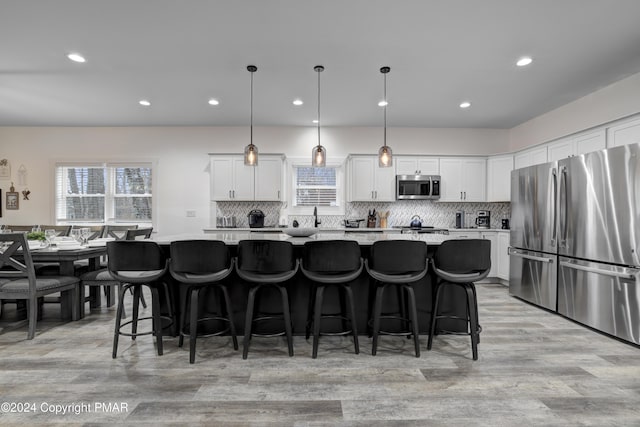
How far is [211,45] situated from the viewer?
3004mm

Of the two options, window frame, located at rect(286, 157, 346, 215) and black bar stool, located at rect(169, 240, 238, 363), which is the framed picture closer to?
window frame, located at rect(286, 157, 346, 215)

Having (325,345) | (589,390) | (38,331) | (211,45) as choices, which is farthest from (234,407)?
(211,45)

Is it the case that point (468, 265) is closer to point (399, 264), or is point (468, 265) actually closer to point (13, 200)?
point (399, 264)

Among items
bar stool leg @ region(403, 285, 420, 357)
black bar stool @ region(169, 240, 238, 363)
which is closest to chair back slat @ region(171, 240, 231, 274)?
black bar stool @ region(169, 240, 238, 363)

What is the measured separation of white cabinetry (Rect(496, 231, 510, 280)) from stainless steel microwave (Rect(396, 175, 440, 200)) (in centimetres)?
124

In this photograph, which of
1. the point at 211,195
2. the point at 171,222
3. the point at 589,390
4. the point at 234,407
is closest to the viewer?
the point at 234,407

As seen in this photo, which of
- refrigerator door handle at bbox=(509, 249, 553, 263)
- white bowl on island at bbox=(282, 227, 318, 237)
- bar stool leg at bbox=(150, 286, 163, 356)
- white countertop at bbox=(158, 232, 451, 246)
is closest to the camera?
bar stool leg at bbox=(150, 286, 163, 356)

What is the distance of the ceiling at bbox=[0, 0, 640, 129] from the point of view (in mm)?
2502

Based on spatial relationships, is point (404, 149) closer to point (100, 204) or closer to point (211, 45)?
point (211, 45)

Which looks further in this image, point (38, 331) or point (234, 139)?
point (234, 139)

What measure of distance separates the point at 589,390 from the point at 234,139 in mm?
5686

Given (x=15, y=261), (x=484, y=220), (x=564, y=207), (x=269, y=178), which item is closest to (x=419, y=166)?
(x=484, y=220)

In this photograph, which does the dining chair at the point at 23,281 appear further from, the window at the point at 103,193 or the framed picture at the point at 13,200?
the framed picture at the point at 13,200

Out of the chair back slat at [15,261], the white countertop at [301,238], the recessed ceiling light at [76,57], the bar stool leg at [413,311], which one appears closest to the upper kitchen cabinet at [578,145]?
the white countertop at [301,238]
